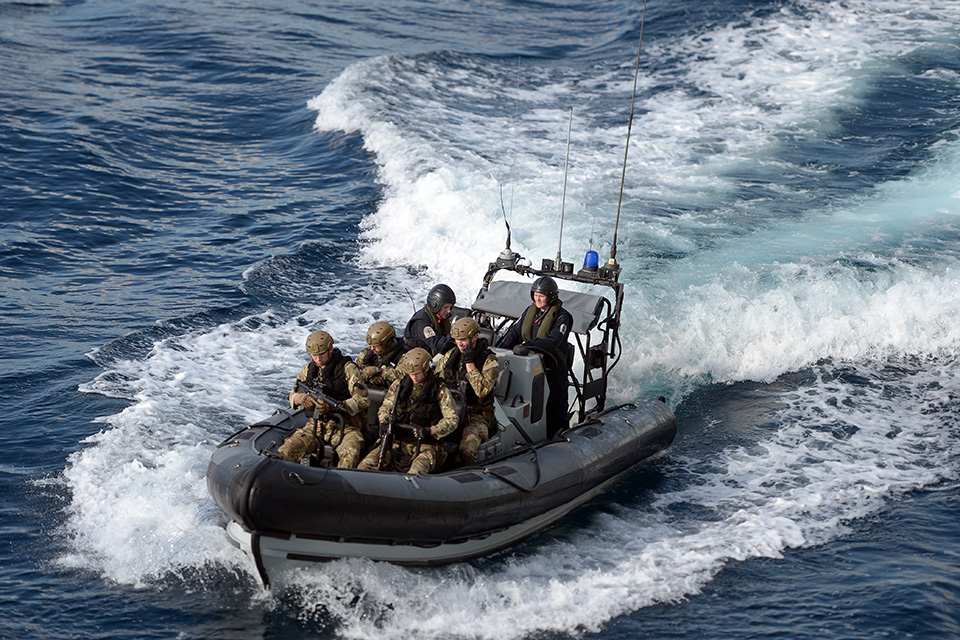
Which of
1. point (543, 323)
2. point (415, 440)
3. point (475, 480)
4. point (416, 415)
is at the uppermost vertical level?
point (543, 323)

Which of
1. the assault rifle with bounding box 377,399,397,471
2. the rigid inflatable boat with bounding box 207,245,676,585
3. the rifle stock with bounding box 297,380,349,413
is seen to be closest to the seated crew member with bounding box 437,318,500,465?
the rigid inflatable boat with bounding box 207,245,676,585

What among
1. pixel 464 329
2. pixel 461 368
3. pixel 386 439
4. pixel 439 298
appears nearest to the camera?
pixel 386 439

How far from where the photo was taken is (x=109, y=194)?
53.8 ft

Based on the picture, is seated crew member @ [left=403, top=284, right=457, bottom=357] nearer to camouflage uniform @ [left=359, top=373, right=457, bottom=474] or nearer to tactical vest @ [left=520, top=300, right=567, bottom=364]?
tactical vest @ [left=520, top=300, right=567, bottom=364]

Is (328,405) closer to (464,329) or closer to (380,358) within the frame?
(380,358)

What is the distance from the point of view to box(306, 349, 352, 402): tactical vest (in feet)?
24.4

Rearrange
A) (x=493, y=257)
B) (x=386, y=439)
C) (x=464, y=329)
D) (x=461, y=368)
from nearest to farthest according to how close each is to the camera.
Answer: (x=386, y=439) < (x=464, y=329) < (x=461, y=368) < (x=493, y=257)

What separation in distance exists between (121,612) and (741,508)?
16.5 feet

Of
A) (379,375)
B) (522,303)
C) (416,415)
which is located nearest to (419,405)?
(416,415)

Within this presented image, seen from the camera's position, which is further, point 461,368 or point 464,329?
point 461,368

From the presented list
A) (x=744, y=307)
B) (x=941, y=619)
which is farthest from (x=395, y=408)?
(x=744, y=307)

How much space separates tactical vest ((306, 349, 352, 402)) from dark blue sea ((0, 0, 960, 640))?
134 centimetres

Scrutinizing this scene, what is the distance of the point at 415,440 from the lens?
737 centimetres

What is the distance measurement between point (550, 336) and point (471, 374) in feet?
3.50
